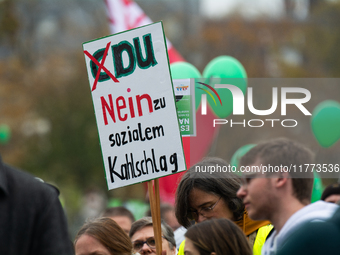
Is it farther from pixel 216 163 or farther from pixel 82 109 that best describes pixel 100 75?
pixel 82 109

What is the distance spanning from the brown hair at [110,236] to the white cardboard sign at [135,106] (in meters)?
0.23

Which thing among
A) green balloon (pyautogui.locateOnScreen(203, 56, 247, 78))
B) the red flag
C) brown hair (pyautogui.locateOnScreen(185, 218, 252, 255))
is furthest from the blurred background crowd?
brown hair (pyautogui.locateOnScreen(185, 218, 252, 255))

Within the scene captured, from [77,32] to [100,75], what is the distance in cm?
2891

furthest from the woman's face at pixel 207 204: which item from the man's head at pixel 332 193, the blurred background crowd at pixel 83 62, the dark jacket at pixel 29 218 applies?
the blurred background crowd at pixel 83 62

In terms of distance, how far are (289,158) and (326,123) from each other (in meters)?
0.67

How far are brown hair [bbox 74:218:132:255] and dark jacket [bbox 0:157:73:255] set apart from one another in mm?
1247

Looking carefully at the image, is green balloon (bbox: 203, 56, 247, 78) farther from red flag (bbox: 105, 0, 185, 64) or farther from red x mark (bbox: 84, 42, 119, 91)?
red x mark (bbox: 84, 42, 119, 91)

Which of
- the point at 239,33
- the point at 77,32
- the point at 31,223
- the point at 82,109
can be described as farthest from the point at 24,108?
the point at 31,223

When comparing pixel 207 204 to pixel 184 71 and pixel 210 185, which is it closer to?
pixel 210 185

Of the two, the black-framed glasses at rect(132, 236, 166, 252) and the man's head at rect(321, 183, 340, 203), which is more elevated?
the man's head at rect(321, 183, 340, 203)

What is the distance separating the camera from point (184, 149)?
3.79 meters

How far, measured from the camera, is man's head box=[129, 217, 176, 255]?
4172 mm

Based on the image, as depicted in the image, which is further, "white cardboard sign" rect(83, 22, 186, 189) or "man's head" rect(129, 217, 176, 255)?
"man's head" rect(129, 217, 176, 255)

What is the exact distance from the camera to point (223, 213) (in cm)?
358
